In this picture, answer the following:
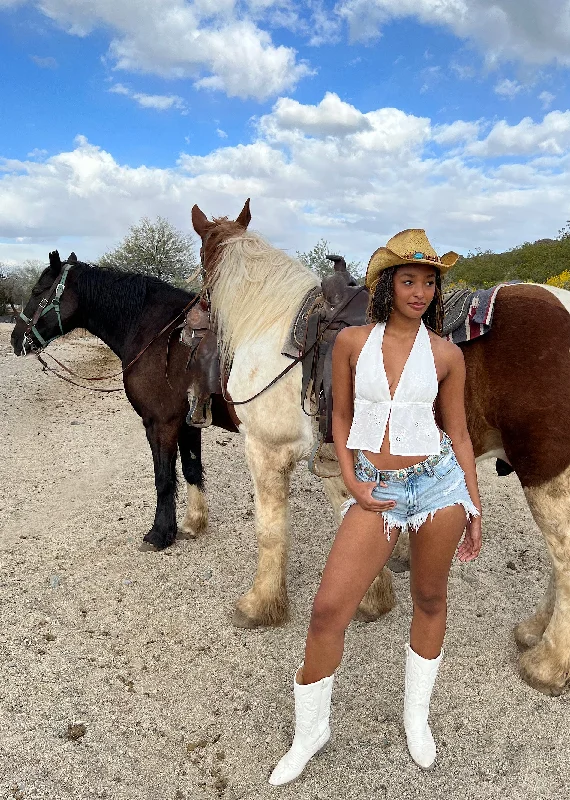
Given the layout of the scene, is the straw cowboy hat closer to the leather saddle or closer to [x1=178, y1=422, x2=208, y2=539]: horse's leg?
the leather saddle

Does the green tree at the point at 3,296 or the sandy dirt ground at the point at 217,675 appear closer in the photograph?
the sandy dirt ground at the point at 217,675

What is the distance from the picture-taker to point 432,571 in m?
2.02

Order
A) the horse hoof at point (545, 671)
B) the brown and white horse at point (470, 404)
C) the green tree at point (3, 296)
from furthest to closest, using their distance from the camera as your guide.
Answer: the green tree at point (3, 296)
the horse hoof at point (545, 671)
the brown and white horse at point (470, 404)

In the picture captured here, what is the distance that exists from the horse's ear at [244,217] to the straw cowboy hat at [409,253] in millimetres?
2037

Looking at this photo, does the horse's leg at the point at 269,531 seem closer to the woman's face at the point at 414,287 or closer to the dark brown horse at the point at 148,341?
the dark brown horse at the point at 148,341

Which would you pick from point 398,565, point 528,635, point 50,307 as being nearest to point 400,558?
point 398,565

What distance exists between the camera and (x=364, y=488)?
1927 mm

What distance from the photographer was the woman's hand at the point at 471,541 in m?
2.07

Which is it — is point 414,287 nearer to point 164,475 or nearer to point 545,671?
point 545,671

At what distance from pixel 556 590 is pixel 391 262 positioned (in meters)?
2.14

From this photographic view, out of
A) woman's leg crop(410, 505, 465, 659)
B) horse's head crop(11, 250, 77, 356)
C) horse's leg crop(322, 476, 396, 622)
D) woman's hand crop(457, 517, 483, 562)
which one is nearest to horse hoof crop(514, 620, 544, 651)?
horse's leg crop(322, 476, 396, 622)

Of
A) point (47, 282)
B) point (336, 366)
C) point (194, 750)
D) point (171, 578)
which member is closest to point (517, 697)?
point (194, 750)

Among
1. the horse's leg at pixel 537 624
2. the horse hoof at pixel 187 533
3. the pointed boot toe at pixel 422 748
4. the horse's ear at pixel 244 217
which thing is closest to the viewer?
the pointed boot toe at pixel 422 748

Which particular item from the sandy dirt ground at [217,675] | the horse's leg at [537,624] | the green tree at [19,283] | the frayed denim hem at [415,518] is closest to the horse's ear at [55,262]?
the sandy dirt ground at [217,675]
